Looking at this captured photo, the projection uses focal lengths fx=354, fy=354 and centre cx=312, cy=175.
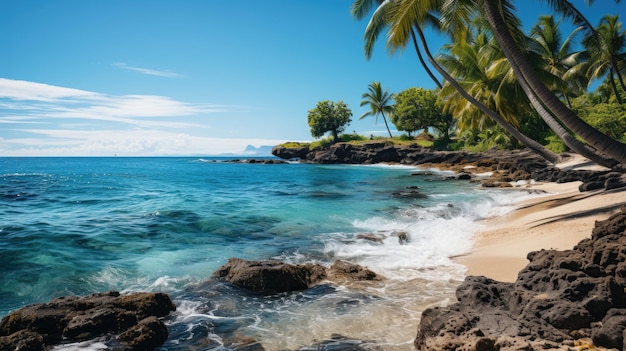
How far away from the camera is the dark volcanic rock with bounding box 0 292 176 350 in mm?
5105

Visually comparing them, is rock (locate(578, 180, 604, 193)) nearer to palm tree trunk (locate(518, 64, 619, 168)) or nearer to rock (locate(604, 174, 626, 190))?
rock (locate(604, 174, 626, 190))

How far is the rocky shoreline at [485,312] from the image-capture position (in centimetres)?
416

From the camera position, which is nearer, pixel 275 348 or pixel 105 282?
pixel 275 348

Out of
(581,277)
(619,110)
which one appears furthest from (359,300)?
(619,110)

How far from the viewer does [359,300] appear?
6.70 meters

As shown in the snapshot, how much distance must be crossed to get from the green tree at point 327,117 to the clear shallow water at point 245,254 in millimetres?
52344

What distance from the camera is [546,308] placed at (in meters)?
4.69

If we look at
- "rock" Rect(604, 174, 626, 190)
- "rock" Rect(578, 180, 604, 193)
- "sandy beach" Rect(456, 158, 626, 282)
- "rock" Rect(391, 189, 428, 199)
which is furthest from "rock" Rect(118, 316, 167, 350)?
"rock" Rect(391, 189, 428, 199)

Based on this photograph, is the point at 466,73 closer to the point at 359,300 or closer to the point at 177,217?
the point at 177,217

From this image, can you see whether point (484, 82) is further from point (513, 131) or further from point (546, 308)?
point (546, 308)

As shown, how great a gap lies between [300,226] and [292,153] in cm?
6336

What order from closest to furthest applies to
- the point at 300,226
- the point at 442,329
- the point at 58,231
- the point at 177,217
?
the point at 442,329 → the point at 58,231 → the point at 300,226 → the point at 177,217

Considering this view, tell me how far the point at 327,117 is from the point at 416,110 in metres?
19.6

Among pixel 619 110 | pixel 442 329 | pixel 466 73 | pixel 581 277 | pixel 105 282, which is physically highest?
pixel 466 73
